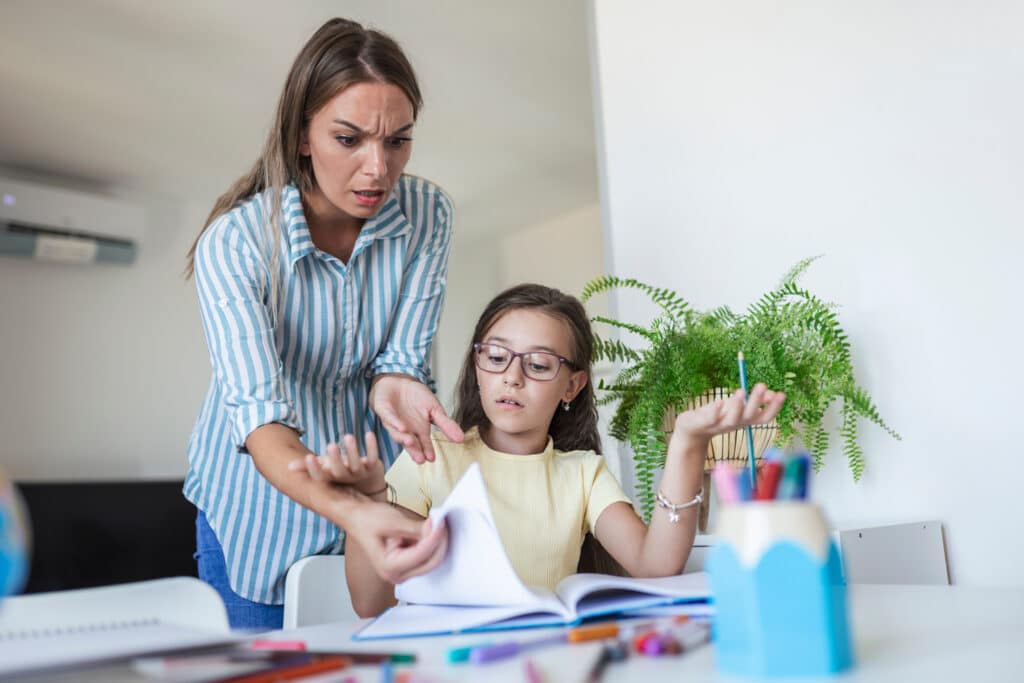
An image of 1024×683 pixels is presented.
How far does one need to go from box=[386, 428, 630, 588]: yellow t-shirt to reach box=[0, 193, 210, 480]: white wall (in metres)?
3.84

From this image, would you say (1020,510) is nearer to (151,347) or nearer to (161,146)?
(161,146)

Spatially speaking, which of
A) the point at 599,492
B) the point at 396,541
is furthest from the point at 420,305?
the point at 396,541

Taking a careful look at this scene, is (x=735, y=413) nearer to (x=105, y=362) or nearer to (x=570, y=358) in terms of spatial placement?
(x=570, y=358)

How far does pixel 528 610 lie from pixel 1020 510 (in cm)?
113

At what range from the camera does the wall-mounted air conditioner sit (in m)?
4.31

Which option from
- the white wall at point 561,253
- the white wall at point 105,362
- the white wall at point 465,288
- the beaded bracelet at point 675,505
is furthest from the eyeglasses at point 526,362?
the white wall at point 465,288

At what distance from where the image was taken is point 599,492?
1392 millimetres

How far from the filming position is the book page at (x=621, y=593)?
791 millimetres

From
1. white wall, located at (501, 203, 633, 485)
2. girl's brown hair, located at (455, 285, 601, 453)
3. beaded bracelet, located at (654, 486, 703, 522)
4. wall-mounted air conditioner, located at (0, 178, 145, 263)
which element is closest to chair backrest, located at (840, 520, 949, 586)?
beaded bracelet, located at (654, 486, 703, 522)

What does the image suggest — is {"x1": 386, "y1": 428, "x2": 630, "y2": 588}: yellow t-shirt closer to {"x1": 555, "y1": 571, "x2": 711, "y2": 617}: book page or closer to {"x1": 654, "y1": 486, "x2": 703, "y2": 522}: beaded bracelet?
{"x1": 654, "y1": 486, "x2": 703, "y2": 522}: beaded bracelet

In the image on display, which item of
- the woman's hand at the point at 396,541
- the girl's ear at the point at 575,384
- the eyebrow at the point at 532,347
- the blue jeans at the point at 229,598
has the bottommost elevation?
the blue jeans at the point at 229,598

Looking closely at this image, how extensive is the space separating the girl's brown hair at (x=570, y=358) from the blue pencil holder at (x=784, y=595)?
969mm

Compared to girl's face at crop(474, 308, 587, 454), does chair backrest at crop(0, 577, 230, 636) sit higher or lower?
lower

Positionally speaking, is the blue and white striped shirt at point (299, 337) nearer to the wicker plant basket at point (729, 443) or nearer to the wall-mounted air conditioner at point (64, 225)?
the wicker plant basket at point (729, 443)
